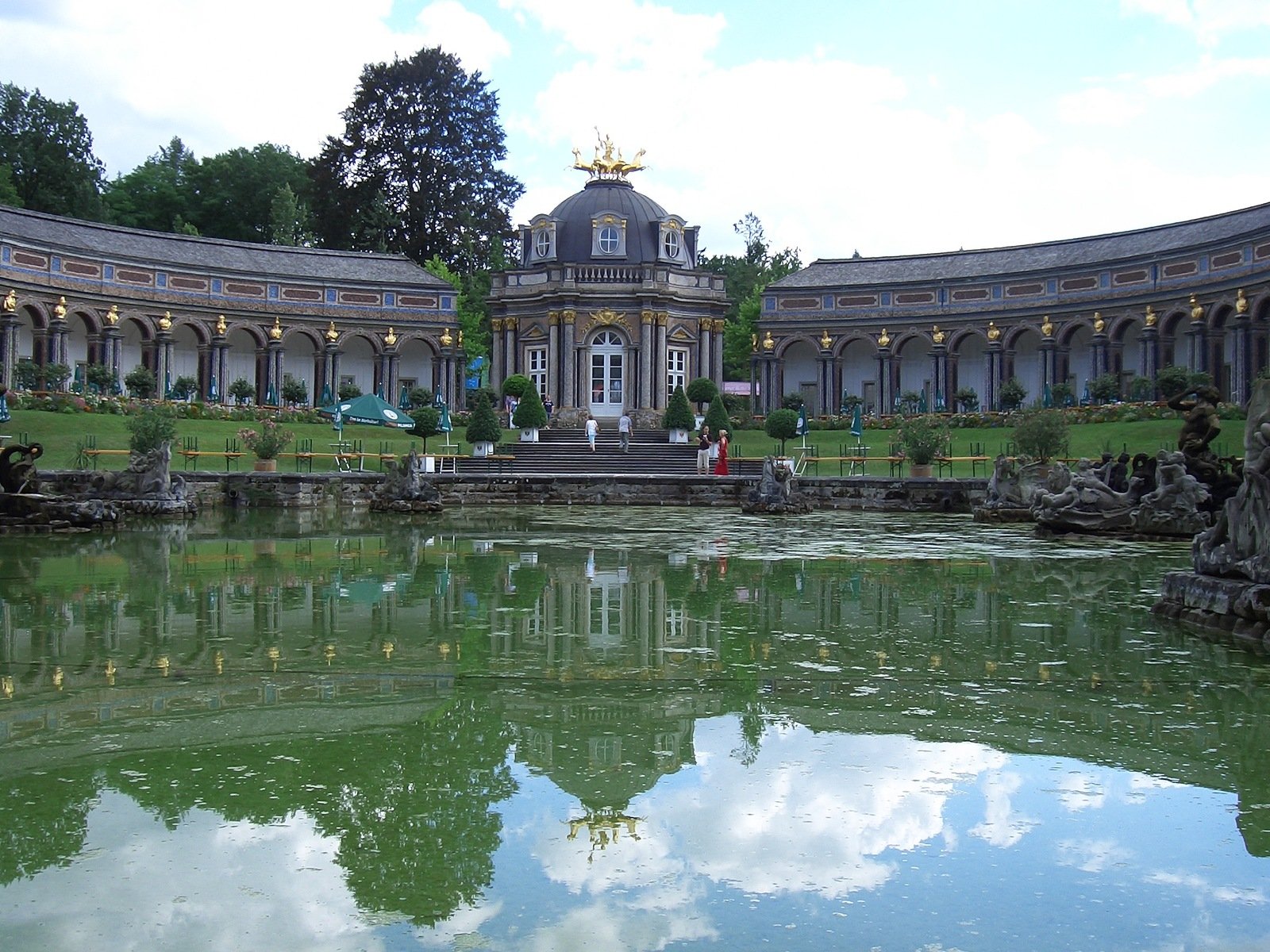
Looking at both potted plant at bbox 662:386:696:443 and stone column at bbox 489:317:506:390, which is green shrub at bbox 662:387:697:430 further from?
stone column at bbox 489:317:506:390

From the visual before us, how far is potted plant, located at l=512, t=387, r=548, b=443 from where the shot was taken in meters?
42.7

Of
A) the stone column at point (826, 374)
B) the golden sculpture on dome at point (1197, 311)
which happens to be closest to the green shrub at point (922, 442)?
the golden sculpture on dome at point (1197, 311)

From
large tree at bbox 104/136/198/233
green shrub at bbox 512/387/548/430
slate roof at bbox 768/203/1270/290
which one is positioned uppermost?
large tree at bbox 104/136/198/233

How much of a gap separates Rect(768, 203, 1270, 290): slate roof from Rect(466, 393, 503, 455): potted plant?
20063 millimetres

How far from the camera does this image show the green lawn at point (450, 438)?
3206 centimetres

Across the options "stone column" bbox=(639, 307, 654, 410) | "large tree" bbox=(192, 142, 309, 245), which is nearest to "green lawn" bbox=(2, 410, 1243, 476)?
"stone column" bbox=(639, 307, 654, 410)

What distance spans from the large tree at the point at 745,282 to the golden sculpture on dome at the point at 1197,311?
63.5ft

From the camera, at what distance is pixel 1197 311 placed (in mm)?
44500

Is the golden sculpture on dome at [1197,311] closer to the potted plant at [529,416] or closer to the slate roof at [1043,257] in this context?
the slate roof at [1043,257]

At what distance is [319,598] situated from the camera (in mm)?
11648

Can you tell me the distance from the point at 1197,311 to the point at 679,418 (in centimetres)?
1837

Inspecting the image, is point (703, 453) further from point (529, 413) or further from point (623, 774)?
point (623, 774)

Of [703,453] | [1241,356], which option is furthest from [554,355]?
[1241,356]

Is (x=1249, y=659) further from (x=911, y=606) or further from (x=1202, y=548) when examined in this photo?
(x=911, y=606)
